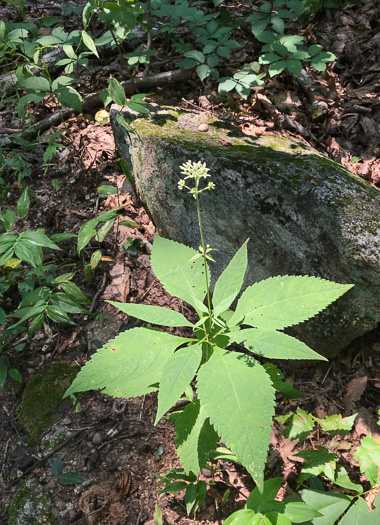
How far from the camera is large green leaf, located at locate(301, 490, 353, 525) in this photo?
6.45 ft

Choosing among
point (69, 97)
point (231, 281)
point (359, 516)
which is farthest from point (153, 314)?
point (69, 97)

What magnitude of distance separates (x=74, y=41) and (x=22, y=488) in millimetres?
3946

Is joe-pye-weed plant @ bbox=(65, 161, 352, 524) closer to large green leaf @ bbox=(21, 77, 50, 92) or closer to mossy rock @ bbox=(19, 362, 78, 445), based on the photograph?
mossy rock @ bbox=(19, 362, 78, 445)

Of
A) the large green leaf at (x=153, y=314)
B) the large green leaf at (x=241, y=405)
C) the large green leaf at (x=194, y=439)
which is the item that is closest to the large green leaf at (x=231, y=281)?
the large green leaf at (x=153, y=314)

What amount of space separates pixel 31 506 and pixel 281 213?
245cm

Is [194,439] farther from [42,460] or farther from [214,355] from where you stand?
[42,460]

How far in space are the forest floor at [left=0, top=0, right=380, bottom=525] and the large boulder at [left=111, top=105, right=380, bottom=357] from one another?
373 millimetres

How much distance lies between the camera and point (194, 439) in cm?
186

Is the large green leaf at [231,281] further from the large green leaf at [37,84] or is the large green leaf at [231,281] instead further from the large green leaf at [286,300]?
the large green leaf at [37,84]

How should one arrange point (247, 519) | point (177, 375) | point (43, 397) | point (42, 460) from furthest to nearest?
point (43, 397) → point (42, 460) → point (247, 519) → point (177, 375)

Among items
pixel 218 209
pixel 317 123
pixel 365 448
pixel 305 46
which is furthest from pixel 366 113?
pixel 365 448

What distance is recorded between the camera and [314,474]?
6.85ft

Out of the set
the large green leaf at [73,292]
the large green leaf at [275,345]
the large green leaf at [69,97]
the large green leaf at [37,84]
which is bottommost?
the large green leaf at [73,292]

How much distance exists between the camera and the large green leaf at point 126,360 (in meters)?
1.56
